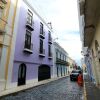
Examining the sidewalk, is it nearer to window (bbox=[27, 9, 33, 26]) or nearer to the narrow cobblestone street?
the narrow cobblestone street

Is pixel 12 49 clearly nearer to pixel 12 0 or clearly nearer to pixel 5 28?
pixel 5 28

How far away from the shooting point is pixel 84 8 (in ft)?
16.1

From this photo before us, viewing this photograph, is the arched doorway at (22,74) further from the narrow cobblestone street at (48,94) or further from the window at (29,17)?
the window at (29,17)

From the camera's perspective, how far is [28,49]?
14.7 meters

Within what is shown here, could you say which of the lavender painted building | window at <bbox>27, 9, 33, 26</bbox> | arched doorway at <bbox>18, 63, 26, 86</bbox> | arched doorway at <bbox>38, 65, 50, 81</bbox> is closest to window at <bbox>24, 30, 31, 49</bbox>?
the lavender painted building

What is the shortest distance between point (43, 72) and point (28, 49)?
6646 millimetres

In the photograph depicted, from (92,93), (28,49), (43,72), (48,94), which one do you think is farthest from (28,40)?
(92,93)

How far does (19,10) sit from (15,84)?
795 cm

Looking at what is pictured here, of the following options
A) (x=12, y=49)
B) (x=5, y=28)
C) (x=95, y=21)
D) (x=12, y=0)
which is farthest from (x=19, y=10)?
(x=95, y=21)

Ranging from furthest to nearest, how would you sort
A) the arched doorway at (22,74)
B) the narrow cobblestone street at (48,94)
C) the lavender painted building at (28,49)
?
the arched doorway at (22,74) → the lavender painted building at (28,49) → the narrow cobblestone street at (48,94)

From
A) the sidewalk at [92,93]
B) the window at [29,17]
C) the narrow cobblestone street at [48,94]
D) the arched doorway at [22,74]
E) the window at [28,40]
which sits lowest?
the narrow cobblestone street at [48,94]

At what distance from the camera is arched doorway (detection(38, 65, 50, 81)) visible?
60.8 feet

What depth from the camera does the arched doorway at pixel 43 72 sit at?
60.8 ft

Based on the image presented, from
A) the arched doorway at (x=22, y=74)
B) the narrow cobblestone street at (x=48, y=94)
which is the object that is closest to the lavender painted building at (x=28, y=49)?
the arched doorway at (x=22, y=74)
